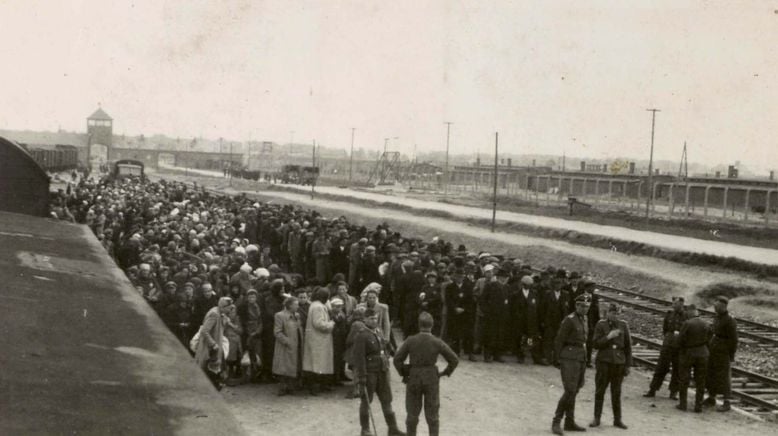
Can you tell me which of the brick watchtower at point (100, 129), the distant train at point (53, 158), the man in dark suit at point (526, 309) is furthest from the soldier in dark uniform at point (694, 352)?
the brick watchtower at point (100, 129)

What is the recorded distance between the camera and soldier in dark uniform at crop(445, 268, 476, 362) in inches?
508

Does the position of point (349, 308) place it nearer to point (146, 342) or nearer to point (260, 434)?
point (260, 434)

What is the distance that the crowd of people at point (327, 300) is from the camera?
9.61 metres

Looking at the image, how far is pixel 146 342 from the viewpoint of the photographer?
14.4 ft

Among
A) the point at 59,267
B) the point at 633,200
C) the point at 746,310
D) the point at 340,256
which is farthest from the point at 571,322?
the point at 633,200

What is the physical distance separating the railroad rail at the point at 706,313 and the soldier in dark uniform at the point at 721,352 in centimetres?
463

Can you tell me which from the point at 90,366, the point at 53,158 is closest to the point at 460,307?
the point at 90,366

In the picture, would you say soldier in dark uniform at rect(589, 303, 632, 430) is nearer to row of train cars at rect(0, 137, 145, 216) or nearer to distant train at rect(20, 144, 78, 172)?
row of train cars at rect(0, 137, 145, 216)

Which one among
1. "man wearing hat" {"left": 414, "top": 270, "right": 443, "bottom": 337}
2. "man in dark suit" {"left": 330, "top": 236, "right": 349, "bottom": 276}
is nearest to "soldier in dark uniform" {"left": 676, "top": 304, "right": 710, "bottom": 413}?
"man wearing hat" {"left": 414, "top": 270, "right": 443, "bottom": 337}

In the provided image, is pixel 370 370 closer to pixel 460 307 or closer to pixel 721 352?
pixel 460 307

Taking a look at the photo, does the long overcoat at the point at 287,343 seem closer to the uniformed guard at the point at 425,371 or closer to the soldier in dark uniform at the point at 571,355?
the uniformed guard at the point at 425,371

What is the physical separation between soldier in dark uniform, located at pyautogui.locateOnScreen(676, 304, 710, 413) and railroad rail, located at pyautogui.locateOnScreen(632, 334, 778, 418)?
100 centimetres

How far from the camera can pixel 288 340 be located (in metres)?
10.1

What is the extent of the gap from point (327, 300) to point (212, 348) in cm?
179
